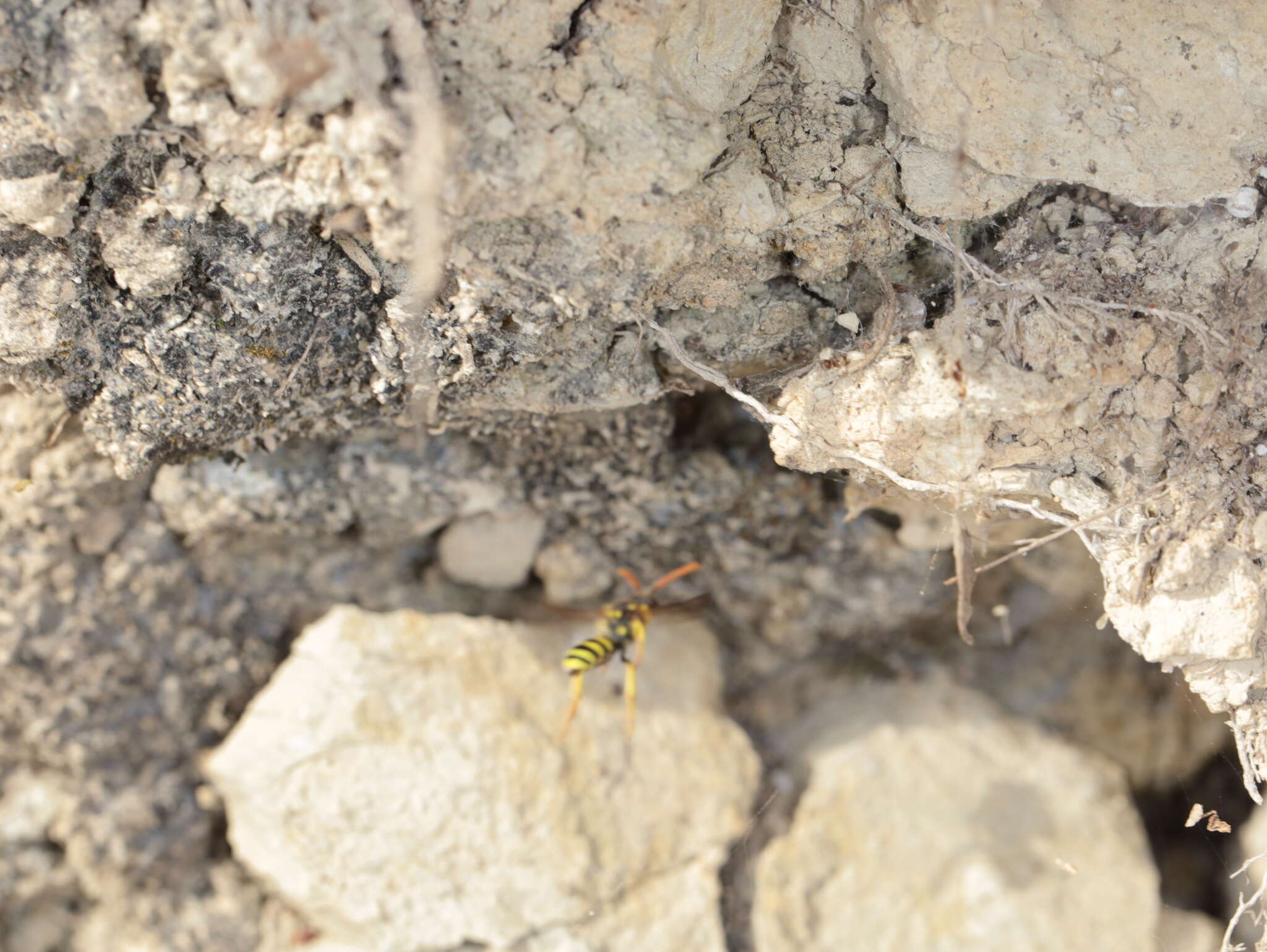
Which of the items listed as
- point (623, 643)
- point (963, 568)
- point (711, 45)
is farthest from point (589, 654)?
point (711, 45)

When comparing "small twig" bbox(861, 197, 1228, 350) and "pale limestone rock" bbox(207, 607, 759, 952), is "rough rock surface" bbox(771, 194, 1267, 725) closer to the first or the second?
"small twig" bbox(861, 197, 1228, 350)

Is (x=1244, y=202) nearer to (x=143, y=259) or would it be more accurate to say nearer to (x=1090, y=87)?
(x=1090, y=87)

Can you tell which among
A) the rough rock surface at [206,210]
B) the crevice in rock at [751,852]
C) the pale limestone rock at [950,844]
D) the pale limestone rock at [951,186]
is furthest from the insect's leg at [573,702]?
the pale limestone rock at [951,186]

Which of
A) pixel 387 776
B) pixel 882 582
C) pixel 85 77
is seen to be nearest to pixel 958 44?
pixel 85 77

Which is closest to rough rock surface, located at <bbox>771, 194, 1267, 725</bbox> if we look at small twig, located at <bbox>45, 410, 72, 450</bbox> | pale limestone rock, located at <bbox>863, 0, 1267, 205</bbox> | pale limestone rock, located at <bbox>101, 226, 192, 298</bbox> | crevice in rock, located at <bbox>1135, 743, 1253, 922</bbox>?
pale limestone rock, located at <bbox>863, 0, 1267, 205</bbox>

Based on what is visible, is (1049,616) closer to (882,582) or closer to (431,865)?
(882,582)

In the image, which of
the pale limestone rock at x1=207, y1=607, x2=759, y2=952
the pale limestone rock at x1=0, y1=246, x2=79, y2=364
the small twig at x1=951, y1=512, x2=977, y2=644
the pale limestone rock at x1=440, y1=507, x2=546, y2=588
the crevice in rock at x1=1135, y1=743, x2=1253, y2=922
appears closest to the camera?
the pale limestone rock at x1=0, y1=246, x2=79, y2=364

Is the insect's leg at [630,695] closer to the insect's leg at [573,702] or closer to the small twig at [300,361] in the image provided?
the insect's leg at [573,702]
